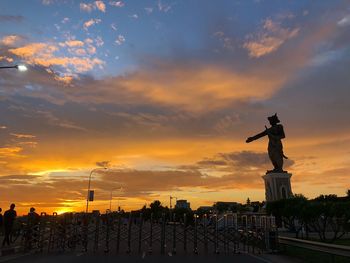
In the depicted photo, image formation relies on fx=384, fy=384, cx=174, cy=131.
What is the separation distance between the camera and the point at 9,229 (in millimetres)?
19125

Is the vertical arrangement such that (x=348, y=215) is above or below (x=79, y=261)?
above

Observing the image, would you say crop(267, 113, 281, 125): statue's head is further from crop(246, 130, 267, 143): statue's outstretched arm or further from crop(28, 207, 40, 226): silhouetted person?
crop(28, 207, 40, 226): silhouetted person

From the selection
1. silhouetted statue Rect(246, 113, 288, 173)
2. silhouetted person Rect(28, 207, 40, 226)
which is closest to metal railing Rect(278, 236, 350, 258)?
silhouetted person Rect(28, 207, 40, 226)

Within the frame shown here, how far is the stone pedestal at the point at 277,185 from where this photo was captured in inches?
1889

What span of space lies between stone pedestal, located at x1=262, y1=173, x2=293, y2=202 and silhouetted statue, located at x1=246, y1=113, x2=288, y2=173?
1146mm

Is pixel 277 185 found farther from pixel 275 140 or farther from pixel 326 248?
pixel 326 248

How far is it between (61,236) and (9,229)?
12.1 ft

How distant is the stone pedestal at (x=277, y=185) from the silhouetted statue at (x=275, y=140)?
3.76 ft

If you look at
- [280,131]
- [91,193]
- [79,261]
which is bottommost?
[79,261]

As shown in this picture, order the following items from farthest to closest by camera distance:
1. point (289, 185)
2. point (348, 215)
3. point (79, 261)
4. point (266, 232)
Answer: point (289, 185), point (348, 215), point (266, 232), point (79, 261)

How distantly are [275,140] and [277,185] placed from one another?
7041 millimetres

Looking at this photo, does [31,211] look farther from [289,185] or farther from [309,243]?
[289,185]

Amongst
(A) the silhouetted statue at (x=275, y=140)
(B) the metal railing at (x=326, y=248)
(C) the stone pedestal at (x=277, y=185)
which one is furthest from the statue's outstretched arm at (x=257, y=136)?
(B) the metal railing at (x=326, y=248)

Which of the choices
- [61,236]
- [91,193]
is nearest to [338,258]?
[61,236]
